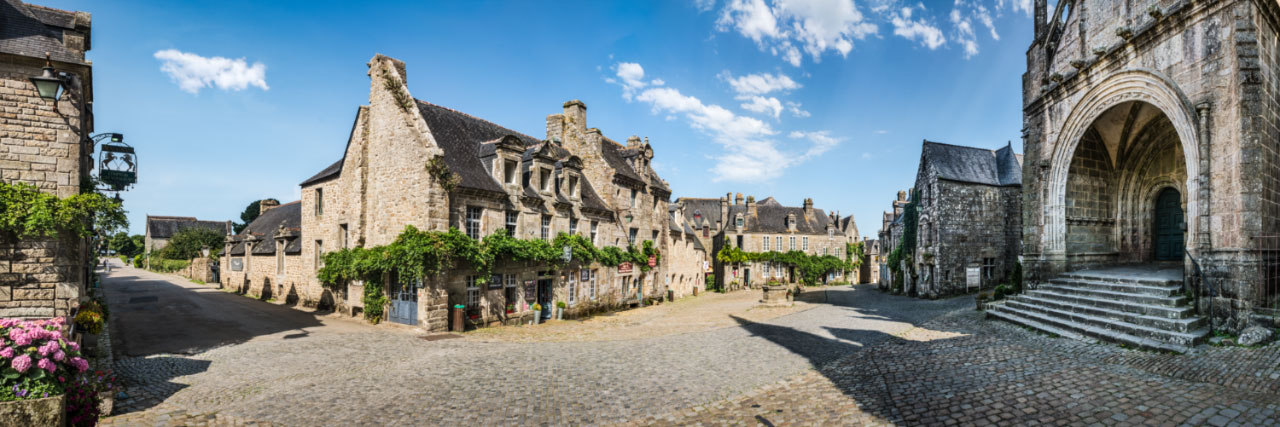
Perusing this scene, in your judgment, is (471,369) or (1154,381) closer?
(1154,381)

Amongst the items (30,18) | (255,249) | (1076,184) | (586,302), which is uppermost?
(30,18)

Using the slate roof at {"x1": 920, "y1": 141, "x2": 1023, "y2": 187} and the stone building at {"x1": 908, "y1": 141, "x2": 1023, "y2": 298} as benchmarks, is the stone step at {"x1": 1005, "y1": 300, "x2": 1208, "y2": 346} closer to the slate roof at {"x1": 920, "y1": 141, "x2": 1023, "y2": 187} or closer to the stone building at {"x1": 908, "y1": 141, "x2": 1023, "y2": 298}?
the stone building at {"x1": 908, "y1": 141, "x2": 1023, "y2": 298}

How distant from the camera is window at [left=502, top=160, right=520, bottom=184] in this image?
18.0 metres

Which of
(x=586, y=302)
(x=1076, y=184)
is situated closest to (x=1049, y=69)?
(x=1076, y=184)

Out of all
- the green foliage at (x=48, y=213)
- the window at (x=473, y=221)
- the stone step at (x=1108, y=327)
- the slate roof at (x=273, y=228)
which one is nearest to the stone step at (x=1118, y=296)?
the stone step at (x=1108, y=327)

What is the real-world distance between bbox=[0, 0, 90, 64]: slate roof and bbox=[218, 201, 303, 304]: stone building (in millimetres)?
12675

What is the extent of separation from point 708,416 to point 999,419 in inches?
145

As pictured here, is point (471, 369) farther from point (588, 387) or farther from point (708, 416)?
point (708, 416)

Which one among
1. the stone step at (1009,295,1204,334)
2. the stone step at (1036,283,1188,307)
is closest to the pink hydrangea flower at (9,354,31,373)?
the stone step at (1009,295,1204,334)

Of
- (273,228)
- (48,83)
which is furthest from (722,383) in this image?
(273,228)

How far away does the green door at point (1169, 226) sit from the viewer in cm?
1418

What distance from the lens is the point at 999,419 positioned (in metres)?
6.52

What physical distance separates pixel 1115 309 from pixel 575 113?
64.8 feet

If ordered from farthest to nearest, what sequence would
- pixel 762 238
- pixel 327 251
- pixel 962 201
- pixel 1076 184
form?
1. pixel 762 238
2. pixel 962 201
3. pixel 327 251
4. pixel 1076 184
